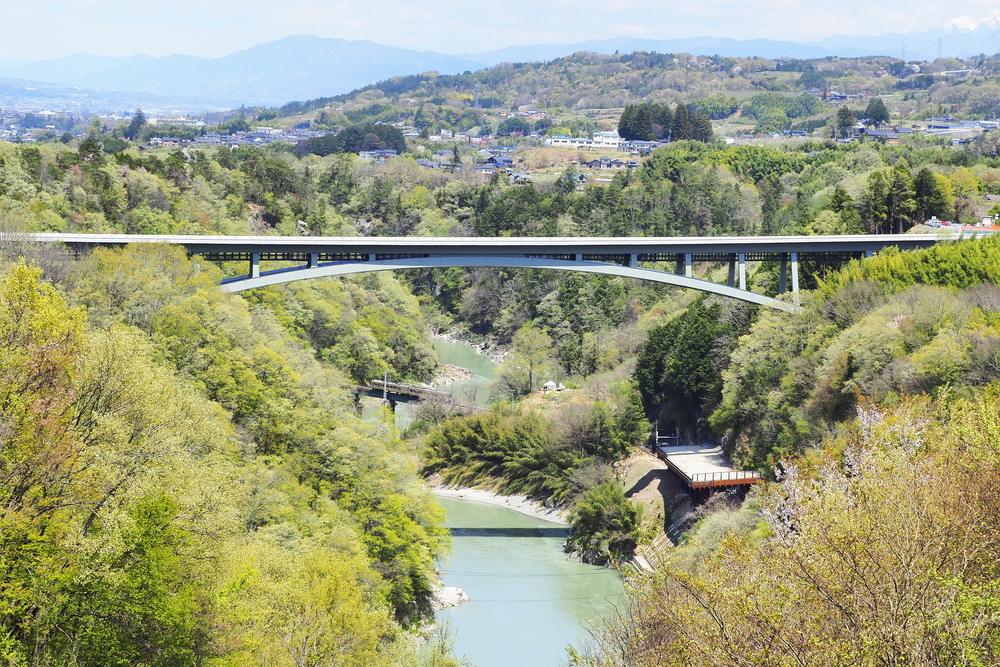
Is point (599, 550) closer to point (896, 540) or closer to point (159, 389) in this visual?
point (159, 389)

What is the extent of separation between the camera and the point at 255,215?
42906mm

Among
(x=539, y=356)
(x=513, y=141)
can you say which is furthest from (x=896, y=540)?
(x=513, y=141)

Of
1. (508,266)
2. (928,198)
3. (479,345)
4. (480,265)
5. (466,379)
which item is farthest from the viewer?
(479,345)

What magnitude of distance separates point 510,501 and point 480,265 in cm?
549

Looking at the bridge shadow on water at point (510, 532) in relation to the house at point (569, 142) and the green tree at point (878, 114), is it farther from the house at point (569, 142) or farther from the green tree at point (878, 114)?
the house at point (569, 142)

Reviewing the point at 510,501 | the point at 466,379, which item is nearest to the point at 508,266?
the point at 510,501

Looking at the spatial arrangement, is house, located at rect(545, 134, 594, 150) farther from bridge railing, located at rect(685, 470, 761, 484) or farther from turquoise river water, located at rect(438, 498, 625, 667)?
bridge railing, located at rect(685, 470, 761, 484)

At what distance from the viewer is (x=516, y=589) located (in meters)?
→ 19.6

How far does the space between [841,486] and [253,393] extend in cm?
1158

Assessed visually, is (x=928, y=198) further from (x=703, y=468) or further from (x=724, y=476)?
(x=724, y=476)

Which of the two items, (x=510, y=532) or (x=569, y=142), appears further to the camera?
(x=569, y=142)

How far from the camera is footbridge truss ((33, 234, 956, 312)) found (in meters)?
24.3

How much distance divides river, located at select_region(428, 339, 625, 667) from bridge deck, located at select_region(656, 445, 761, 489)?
2.71 metres

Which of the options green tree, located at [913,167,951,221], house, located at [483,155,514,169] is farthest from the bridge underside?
house, located at [483,155,514,169]
